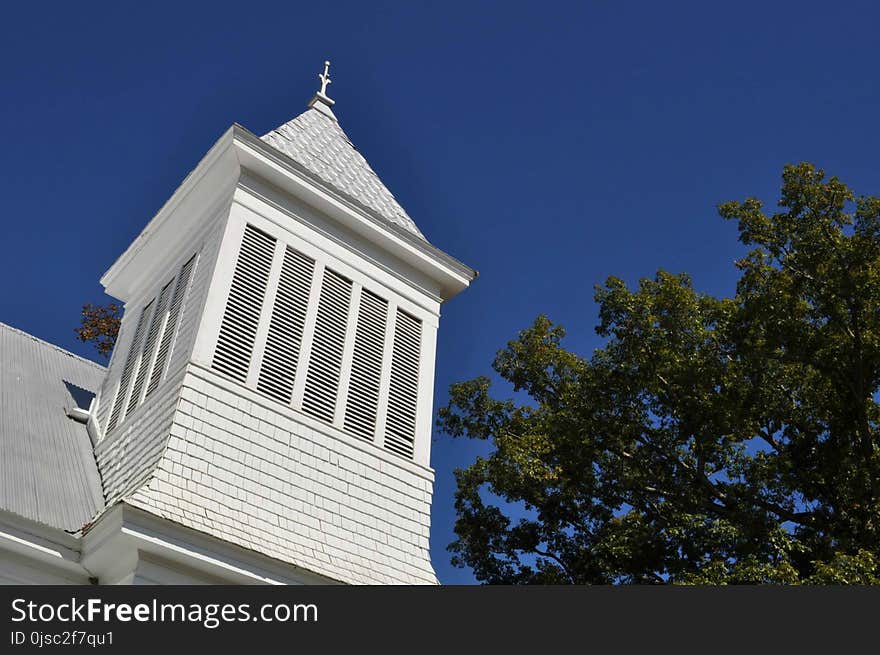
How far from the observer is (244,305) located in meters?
12.9

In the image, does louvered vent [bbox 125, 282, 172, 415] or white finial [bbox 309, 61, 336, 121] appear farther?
white finial [bbox 309, 61, 336, 121]

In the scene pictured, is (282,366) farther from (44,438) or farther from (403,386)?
(44,438)

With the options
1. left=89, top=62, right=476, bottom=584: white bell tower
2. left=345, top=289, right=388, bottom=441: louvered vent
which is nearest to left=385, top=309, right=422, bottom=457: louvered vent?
left=89, top=62, right=476, bottom=584: white bell tower

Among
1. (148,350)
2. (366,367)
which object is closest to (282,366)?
(366,367)

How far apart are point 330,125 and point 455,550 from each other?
10.9m

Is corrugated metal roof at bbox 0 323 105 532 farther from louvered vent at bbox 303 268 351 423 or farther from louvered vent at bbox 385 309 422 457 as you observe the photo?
louvered vent at bbox 385 309 422 457

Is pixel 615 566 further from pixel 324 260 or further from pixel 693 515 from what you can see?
pixel 324 260

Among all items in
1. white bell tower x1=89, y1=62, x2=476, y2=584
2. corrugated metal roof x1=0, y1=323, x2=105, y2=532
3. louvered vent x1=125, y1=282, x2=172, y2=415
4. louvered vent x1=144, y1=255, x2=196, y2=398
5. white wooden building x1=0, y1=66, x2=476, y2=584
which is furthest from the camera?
louvered vent x1=125, y1=282, x2=172, y2=415

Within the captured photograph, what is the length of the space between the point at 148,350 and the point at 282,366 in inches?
101

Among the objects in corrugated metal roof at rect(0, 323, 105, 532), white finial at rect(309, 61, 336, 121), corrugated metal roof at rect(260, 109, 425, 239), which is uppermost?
white finial at rect(309, 61, 336, 121)

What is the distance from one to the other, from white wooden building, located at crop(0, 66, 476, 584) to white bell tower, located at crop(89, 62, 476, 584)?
0.03 m

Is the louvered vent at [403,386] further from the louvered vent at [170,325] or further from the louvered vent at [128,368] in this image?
the louvered vent at [128,368]

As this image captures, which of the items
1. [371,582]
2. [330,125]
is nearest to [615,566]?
[371,582]

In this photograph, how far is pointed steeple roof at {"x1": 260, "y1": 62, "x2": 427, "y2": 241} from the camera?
15320mm
